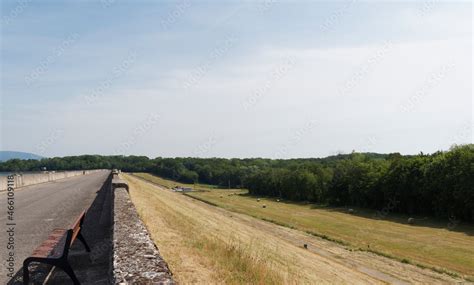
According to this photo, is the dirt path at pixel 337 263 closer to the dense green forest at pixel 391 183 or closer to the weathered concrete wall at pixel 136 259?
the weathered concrete wall at pixel 136 259

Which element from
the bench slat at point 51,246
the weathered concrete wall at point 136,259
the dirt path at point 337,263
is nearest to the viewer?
the weathered concrete wall at point 136,259

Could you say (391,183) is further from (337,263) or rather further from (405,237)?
(337,263)

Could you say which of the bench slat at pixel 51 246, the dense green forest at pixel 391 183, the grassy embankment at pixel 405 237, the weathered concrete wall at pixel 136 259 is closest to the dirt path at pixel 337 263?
the grassy embankment at pixel 405 237

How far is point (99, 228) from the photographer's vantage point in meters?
12.9

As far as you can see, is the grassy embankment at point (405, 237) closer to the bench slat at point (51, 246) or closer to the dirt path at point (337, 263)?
the dirt path at point (337, 263)

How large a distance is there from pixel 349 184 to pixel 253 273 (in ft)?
210

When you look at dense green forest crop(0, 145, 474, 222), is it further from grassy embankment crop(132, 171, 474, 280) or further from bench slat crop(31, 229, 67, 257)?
bench slat crop(31, 229, 67, 257)

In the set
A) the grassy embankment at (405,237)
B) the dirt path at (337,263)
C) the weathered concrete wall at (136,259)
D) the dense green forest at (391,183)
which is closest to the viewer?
the weathered concrete wall at (136,259)

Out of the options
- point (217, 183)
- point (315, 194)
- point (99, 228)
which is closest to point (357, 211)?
point (315, 194)

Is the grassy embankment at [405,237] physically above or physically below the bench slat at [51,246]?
below

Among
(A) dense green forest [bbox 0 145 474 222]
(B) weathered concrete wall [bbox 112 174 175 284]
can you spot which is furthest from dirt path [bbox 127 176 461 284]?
(A) dense green forest [bbox 0 145 474 222]

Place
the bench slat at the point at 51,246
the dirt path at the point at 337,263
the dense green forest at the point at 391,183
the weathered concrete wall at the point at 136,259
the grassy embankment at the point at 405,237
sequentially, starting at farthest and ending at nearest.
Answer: the dense green forest at the point at 391,183 → the grassy embankment at the point at 405,237 → the dirt path at the point at 337,263 → the bench slat at the point at 51,246 → the weathered concrete wall at the point at 136,259

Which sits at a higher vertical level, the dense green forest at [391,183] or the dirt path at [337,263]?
the dense green forest at [391,183]

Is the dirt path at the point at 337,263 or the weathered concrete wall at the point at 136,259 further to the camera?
the dirt path at the point at 337,263
